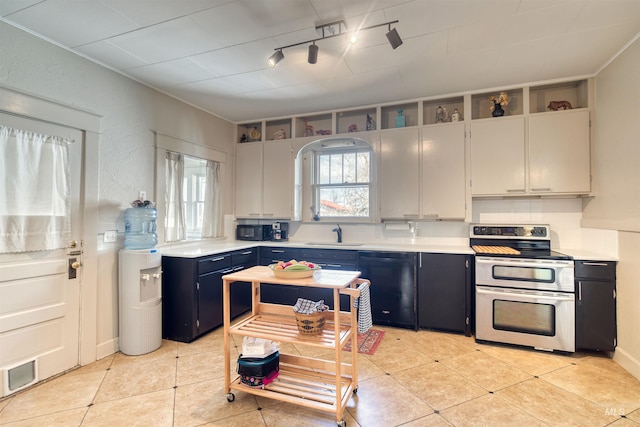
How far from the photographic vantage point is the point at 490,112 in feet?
11.7

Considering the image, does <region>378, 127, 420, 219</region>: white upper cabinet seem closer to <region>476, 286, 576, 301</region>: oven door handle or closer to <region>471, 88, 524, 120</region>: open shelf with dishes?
<region>471, 88, 524, 120</region>: open shelf with dishes

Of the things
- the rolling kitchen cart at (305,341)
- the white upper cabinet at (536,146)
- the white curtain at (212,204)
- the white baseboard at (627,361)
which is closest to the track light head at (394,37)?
the rolling kitchen cart at (305,341)

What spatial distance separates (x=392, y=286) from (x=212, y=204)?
2.57 m

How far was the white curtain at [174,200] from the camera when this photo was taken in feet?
11.5

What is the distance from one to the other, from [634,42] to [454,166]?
1.65 metres

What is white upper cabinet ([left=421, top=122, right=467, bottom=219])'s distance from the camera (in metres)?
3.49

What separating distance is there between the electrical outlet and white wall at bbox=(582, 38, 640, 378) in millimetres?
4443

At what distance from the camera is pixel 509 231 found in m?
3.40

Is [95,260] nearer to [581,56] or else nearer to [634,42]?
[581,56]

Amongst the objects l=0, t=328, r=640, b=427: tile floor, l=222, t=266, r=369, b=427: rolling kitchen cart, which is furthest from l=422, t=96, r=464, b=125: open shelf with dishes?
l=0, t=328, r=640, b=427: tile floor

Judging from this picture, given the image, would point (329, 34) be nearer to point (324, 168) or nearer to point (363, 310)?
point (363, 310)

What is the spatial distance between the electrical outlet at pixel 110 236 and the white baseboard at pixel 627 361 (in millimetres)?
4533

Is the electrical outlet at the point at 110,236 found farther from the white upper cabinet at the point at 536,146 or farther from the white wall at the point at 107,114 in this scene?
Answer: the white upper cabinet at the point at 536,146

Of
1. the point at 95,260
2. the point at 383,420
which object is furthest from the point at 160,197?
the point at 383,420
